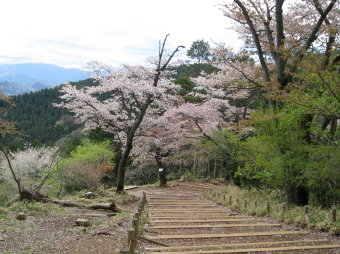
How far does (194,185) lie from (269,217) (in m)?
12.0

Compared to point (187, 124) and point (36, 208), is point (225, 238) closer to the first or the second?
point (36, 208)

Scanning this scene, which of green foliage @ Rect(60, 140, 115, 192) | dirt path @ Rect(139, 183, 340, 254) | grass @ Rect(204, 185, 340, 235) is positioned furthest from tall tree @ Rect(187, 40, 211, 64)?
dirt path @ Rect(139, 183, 340, 254)

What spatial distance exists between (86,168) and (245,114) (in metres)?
10.5

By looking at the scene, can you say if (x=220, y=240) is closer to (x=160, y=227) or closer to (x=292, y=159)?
(x=160, y=227)

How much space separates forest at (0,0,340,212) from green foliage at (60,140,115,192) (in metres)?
0.09

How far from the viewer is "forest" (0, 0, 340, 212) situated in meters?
7.96

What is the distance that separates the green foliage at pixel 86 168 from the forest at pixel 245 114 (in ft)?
0.29

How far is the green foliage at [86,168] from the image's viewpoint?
17.3 m

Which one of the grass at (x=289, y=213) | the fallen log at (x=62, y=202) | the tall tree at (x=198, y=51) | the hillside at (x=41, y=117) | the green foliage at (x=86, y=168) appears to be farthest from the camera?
the hillside at (x=41, y=117)

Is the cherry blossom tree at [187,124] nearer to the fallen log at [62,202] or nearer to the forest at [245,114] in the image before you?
the forest at [245,114]

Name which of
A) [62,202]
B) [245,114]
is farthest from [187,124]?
[62,202]

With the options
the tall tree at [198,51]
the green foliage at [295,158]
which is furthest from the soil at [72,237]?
the tall tree at [198,51]

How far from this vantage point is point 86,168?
19.7 meters

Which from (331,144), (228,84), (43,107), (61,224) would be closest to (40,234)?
(61,224)
